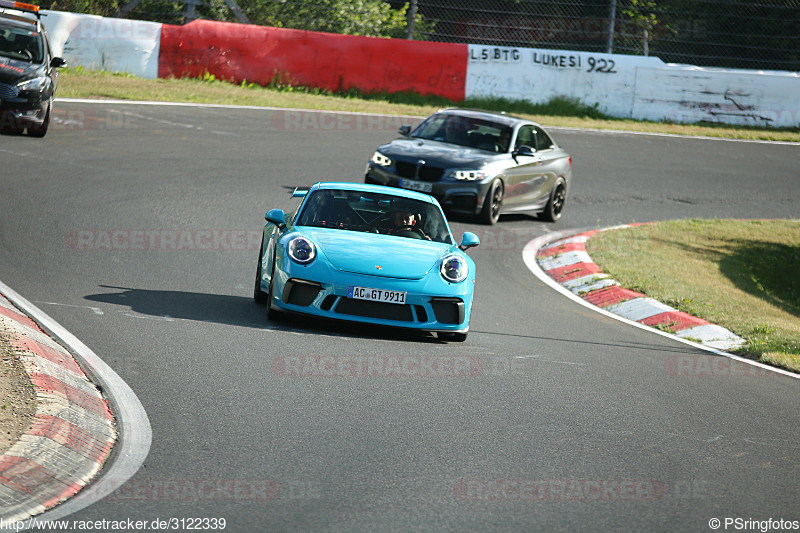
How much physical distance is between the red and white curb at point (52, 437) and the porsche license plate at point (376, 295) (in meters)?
2.21

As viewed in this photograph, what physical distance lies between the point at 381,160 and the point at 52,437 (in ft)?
33.1

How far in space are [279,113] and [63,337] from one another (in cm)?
1510

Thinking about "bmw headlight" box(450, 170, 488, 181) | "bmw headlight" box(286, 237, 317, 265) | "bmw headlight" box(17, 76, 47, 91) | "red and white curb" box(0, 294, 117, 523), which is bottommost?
"red and white curb" box(0, 294, 117, 523)

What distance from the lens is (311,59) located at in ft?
80.8

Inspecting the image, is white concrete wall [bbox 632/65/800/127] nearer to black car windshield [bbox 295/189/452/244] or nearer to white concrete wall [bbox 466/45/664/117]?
white concrete wall [bbox 466/45/664/117]

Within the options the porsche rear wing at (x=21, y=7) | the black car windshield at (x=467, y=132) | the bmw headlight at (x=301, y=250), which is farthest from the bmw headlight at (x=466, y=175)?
the porsche rear wing at (x=21, y=7)

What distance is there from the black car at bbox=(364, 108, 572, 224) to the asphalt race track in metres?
0.55

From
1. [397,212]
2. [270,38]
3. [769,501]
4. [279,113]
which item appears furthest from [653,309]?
[270,38]

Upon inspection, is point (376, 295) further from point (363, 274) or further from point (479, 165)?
point (479, 165)

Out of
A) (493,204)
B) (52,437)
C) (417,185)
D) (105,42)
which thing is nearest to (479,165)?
(493,204)

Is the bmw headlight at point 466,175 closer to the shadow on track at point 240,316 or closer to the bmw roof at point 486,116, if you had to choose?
the bmw roof at point 486,116

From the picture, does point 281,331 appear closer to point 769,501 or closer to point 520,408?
point 520,408

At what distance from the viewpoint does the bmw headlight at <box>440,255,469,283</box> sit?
27.3 ft

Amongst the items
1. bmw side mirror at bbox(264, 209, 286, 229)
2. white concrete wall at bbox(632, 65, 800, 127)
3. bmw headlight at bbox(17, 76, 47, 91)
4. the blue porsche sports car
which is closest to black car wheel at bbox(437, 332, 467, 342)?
the blue porsche sports car
